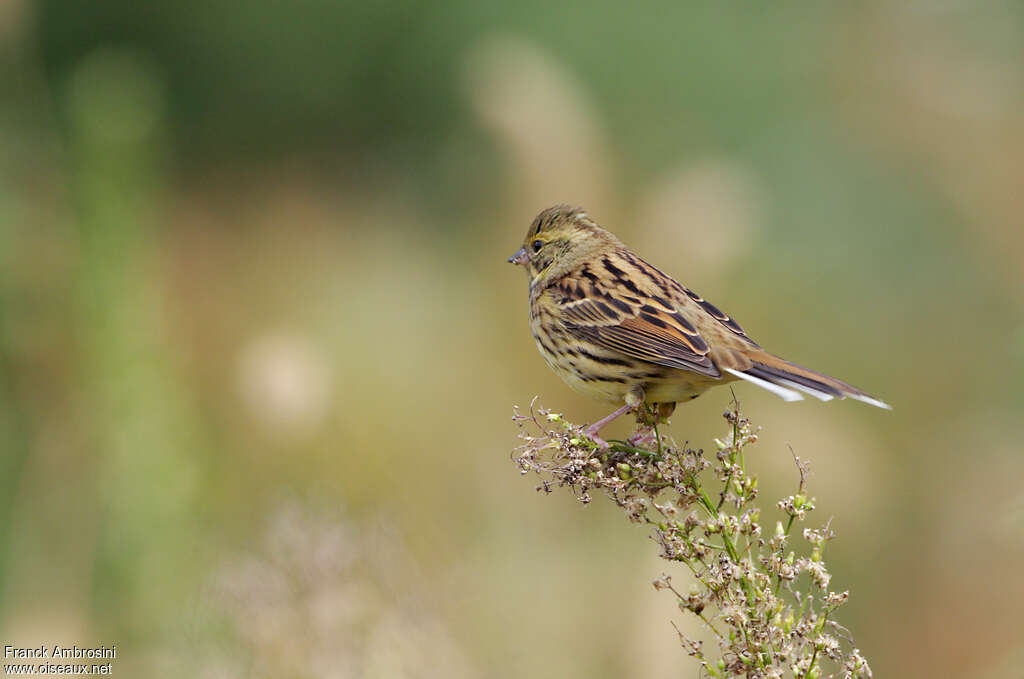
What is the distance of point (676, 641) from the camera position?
163 inches

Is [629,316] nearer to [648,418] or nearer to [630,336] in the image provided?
[630,336]

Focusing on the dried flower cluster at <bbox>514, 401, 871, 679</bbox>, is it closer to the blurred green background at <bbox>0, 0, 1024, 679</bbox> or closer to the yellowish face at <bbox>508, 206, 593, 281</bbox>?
the blurred green background at <bbox>0, 0, 1024, 679</bbox>

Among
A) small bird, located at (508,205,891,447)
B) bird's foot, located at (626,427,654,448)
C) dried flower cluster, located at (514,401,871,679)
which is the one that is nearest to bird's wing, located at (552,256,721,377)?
small bird, located at (508,205,891,447)

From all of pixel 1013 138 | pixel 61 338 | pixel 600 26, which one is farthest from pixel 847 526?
pixel 600 26

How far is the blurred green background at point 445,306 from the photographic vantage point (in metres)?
4.67

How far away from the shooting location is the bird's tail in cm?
345

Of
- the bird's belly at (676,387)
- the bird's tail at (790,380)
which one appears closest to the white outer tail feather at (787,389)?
the bird's tail at (790,380)

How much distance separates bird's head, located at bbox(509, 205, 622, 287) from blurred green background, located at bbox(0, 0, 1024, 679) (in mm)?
1177

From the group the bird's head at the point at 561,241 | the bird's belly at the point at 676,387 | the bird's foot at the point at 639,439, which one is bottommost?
the bird's foot at the point at 639,439

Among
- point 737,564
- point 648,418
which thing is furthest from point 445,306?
point 737,564

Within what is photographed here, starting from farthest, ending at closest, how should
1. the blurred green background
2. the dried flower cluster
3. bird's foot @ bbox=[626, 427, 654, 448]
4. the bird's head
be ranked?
the bird's head
the blurred green background
bird's foot @ bbox=[626, 427, 654, 448]
the dried flower cluster

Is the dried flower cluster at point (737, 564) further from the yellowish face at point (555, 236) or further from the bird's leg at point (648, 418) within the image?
the yellowish face at point (555, 236)

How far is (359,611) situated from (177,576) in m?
1.75

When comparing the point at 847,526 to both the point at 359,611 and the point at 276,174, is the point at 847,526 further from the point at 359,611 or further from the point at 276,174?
the point at 276,174
